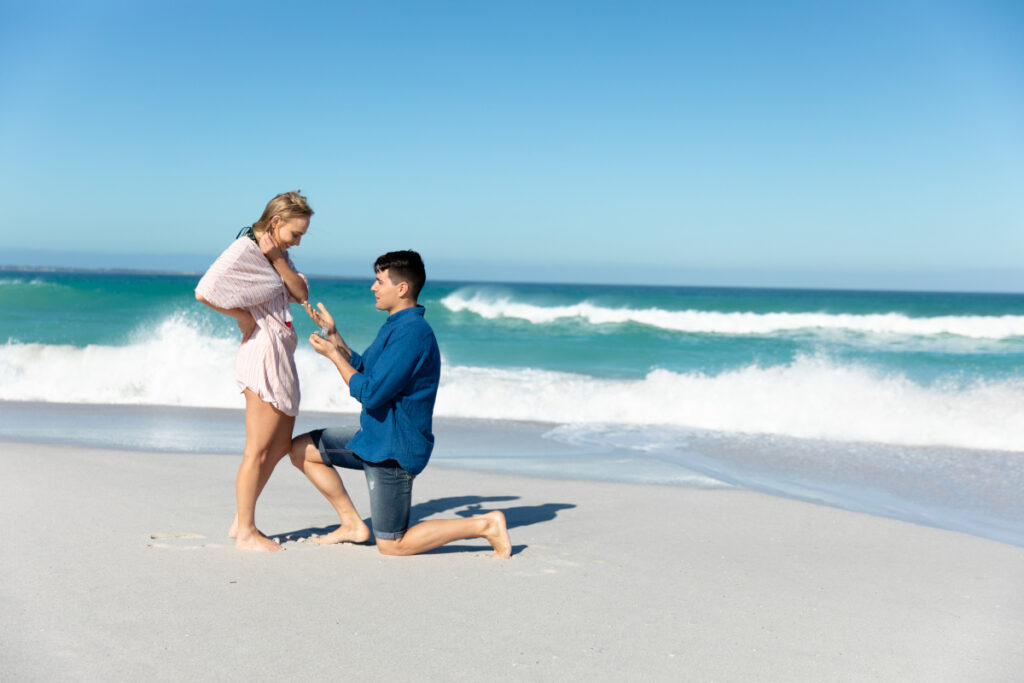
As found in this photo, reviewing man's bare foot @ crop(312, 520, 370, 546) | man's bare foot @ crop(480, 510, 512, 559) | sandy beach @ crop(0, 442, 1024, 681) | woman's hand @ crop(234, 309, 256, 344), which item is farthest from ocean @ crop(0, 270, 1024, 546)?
woman's hand @ crop(234, 309, 256, 344)

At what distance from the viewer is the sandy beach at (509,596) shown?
9.18 feet

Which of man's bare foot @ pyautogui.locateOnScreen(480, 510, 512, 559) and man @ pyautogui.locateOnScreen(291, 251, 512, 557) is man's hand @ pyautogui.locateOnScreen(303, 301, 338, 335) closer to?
man @ pyautogui.locateOnScreen(291, 251, 512, 557)

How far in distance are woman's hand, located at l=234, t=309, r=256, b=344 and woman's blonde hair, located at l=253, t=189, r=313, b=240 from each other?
361 mm

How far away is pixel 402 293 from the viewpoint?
147 inches

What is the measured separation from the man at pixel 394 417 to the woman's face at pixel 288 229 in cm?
35

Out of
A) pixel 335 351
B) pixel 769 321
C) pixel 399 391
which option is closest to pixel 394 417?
pixel 399 391

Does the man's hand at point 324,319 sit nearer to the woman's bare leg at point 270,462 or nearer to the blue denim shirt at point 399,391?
the blue denim shirt at point 399,391

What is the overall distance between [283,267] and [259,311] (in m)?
0.24

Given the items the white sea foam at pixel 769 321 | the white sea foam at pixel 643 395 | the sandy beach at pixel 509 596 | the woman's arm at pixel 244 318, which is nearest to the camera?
the sandy beach at pixel 509 596

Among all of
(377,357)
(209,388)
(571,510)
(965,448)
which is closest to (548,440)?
(571,510)

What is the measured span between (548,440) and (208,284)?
5.29 meters

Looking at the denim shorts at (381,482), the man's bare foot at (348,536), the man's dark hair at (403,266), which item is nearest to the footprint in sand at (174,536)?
the man's bare foot at (348,536)

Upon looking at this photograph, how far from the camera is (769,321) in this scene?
110ft

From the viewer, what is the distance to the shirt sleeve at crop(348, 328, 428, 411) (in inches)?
141
